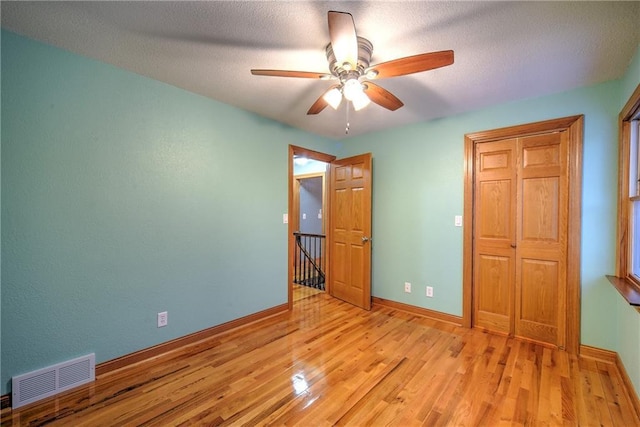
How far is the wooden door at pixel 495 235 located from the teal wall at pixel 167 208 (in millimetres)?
209

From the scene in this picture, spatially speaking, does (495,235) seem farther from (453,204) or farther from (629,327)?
(629,327)

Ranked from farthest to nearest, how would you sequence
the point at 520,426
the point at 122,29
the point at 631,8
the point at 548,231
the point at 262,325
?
the point at 262,325 < the point at 548,231 < the point at 122,29 < the point at 520,426 < the point at 631,8

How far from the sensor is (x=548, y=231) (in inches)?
97.9

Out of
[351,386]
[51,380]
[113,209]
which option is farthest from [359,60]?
[51,380]

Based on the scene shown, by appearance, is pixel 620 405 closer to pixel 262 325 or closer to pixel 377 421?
pixel 377 421

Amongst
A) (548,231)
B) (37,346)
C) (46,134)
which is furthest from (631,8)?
(37,346)

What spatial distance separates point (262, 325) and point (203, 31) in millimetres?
2649

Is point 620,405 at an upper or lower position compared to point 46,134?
lower

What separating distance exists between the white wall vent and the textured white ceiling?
2148mm

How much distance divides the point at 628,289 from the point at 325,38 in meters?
2.62

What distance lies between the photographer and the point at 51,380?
70.1 inches

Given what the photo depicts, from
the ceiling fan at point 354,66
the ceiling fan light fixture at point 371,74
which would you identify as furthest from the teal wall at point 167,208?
the ceiling fan light fixture at point 371,74

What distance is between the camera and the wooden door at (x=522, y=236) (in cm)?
244

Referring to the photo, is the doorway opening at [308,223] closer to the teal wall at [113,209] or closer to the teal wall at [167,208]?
the teal wall at [167,208]
